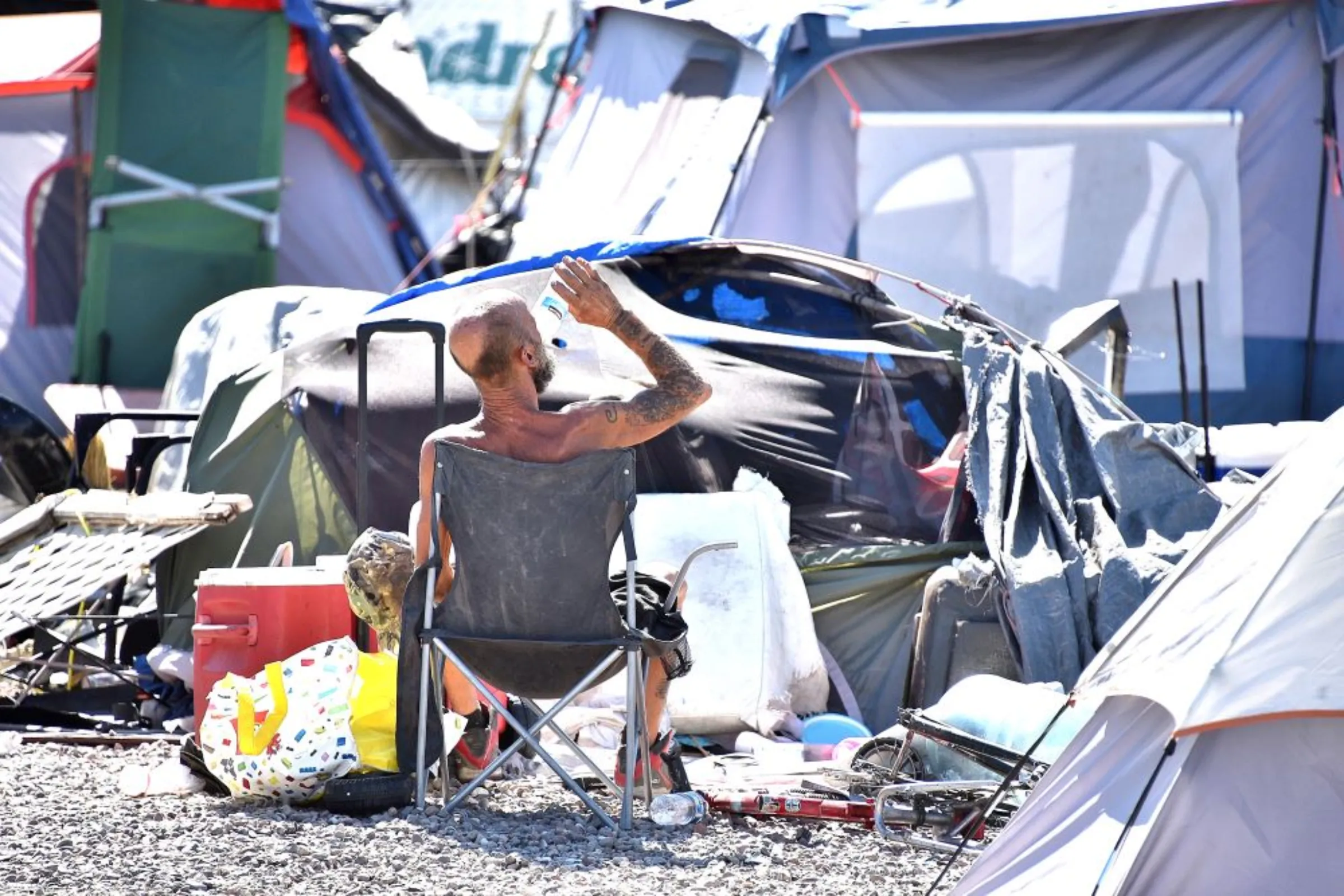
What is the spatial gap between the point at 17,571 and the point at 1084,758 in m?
3.83

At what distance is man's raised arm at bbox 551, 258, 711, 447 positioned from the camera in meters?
4.70

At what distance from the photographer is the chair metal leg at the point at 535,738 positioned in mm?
4391

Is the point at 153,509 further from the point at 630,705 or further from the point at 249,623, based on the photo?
the point at 630,705

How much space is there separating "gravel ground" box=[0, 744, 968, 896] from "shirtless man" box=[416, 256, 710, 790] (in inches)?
15.8

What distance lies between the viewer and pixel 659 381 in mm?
4770

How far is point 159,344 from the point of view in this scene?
1088cm

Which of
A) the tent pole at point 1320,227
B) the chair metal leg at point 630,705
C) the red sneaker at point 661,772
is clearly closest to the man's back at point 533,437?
the chair metal leg at point 630,705

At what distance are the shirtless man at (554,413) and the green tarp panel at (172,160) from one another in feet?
21.5

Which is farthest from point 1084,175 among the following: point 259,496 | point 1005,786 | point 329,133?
point 1005,786

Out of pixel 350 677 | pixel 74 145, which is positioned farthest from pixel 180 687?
pixel 74 145

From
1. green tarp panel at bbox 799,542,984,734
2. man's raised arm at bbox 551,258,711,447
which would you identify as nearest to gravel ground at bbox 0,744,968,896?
man's raised arm at bbox 551,258,711,447

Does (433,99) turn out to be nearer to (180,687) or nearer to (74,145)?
(74,145)

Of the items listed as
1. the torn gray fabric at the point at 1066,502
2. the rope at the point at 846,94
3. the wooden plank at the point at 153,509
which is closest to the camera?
the torn gray fabric at the point at 1066,502

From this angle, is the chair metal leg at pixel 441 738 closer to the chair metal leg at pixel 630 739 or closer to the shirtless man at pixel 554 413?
Result: the shirtless man at pixel 554 413
